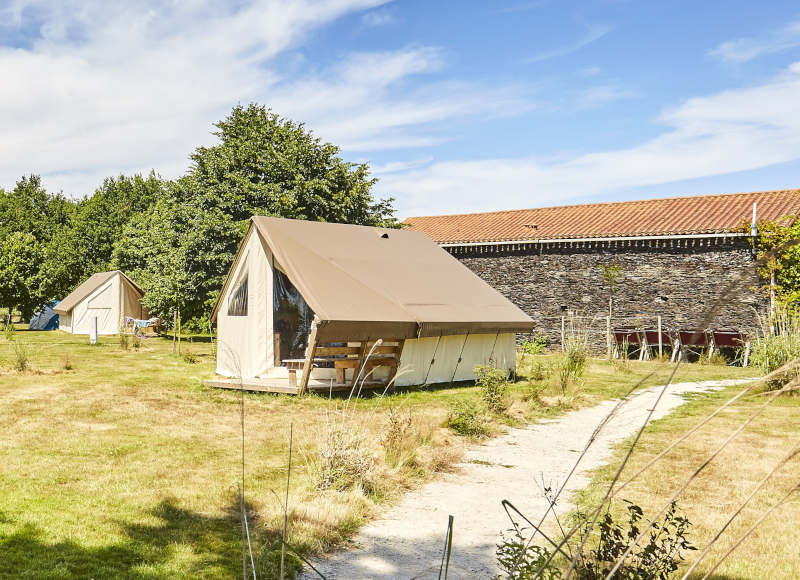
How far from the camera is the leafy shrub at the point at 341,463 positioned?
6.21m

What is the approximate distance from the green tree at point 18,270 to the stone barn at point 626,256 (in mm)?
22389

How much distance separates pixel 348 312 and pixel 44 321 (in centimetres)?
3377

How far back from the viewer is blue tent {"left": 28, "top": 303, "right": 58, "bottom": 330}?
39.2 metres

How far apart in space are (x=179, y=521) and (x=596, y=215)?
24791 mm

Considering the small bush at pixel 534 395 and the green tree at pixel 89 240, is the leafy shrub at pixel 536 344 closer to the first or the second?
the small bush at pixel 534 395

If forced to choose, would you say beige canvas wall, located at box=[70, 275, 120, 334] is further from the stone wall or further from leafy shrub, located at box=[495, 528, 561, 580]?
leafy shrub, located at box=[495, 528, 561, 580]

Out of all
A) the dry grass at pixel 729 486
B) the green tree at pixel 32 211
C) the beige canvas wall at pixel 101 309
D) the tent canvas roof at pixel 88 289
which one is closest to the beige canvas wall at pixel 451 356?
the dry grass at pixel 729 486

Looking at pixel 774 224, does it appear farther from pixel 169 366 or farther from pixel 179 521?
pixel 179 521

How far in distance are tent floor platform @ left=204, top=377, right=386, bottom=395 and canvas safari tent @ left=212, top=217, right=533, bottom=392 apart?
169mm

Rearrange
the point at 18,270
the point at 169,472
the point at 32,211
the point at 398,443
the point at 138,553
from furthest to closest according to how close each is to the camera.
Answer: the point at 32,211
the point at 18,270
the point at 398,443
the point at 169,472
the point at 138,553

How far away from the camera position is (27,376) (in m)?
14.3

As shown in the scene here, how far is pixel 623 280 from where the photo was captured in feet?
83.3

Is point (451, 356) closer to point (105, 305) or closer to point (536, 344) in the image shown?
point (536, 344)

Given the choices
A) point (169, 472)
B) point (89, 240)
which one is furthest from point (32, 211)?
point (169, 472)
